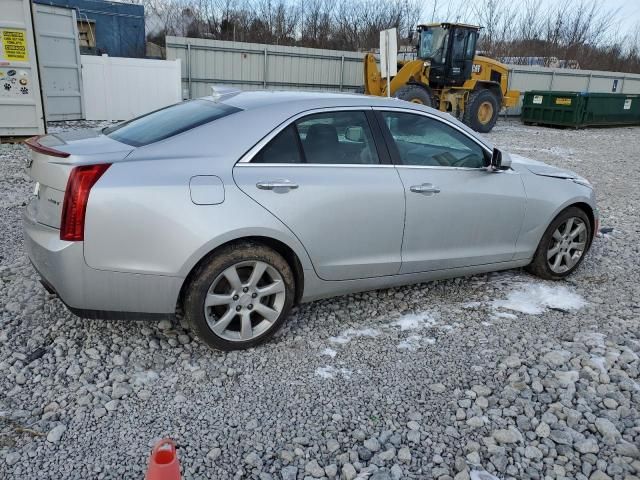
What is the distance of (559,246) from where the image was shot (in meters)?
4.79

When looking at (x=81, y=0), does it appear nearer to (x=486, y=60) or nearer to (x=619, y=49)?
(x=486, y=60)

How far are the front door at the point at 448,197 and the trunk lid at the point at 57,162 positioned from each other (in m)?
1.83

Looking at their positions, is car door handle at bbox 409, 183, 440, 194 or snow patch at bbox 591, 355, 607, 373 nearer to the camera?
snow patch at bbox 591, 355, 607, 373

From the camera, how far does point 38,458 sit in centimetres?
244

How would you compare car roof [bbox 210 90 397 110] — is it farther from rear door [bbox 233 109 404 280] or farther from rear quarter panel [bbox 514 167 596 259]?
rear quarter panel [bbox 514 167 596 259]

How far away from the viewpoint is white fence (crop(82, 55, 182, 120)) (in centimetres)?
1418

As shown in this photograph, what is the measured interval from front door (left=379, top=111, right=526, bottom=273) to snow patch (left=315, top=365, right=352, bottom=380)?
978 mm

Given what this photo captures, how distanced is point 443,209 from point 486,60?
16396 mm

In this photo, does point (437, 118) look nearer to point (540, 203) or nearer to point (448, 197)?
point (448, 197)

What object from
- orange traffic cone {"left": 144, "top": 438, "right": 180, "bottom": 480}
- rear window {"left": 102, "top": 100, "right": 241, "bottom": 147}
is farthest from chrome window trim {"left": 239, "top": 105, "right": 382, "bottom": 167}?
orange traffic cone {"left": 144, "top": 438, "right": 180, "bottom": 480}

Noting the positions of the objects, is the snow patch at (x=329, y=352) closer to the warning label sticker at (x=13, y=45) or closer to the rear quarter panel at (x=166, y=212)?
the rear quarter panel at (x=166, y=212)

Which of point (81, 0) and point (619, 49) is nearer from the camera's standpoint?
point (81, 0)

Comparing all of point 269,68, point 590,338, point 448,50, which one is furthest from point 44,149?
point 269,68

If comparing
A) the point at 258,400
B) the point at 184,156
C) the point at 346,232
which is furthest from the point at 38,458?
the point at 346,232
